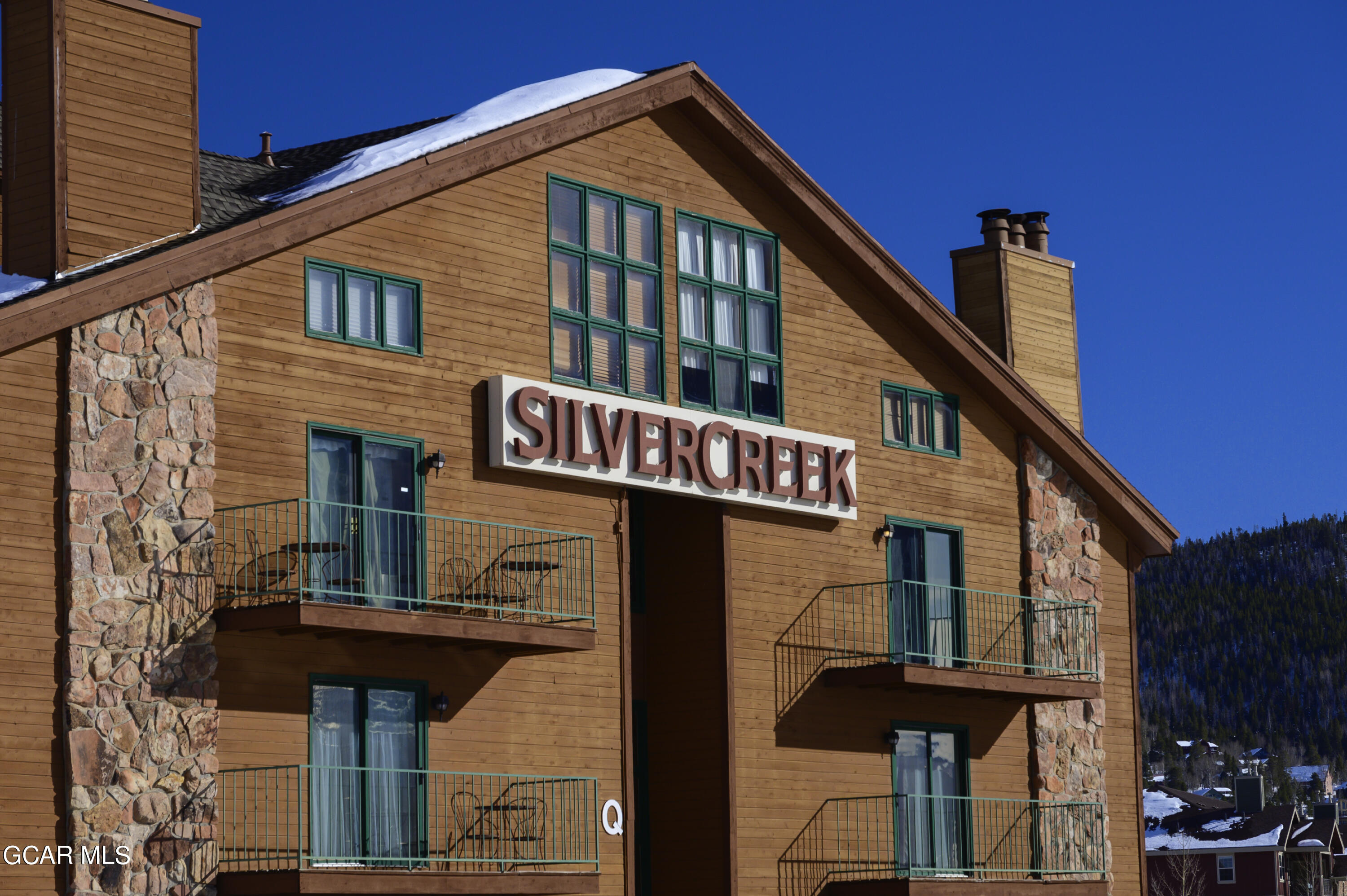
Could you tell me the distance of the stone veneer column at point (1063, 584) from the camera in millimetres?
A: 34906

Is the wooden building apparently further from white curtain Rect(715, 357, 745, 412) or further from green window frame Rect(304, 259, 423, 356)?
white curtain Rect(715, 357, 745, 412)

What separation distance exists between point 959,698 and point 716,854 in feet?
19.1

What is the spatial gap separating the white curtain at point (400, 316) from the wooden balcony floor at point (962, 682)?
29.3 feet

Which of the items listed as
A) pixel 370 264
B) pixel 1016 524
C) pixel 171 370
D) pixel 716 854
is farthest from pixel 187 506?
pixel 1016 524

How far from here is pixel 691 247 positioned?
103 ft

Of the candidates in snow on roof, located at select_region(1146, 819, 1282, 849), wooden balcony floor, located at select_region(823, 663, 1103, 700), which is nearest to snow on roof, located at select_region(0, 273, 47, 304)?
wooden balcony floor, located at select_region(823, 663, 1103, 700)

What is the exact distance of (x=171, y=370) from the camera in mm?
24375

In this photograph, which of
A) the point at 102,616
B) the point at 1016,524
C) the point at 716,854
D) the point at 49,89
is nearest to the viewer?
the point at 102,616

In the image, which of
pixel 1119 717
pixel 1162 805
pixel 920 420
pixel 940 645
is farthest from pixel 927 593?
pixel 1162 805

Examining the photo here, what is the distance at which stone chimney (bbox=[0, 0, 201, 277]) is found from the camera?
24.8 meters

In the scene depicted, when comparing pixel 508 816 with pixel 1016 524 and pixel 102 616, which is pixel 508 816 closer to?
pixel 102 616

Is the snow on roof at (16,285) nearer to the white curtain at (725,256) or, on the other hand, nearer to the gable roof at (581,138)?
the gable roof at (581,138)

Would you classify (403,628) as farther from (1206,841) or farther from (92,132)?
(1206,841)
